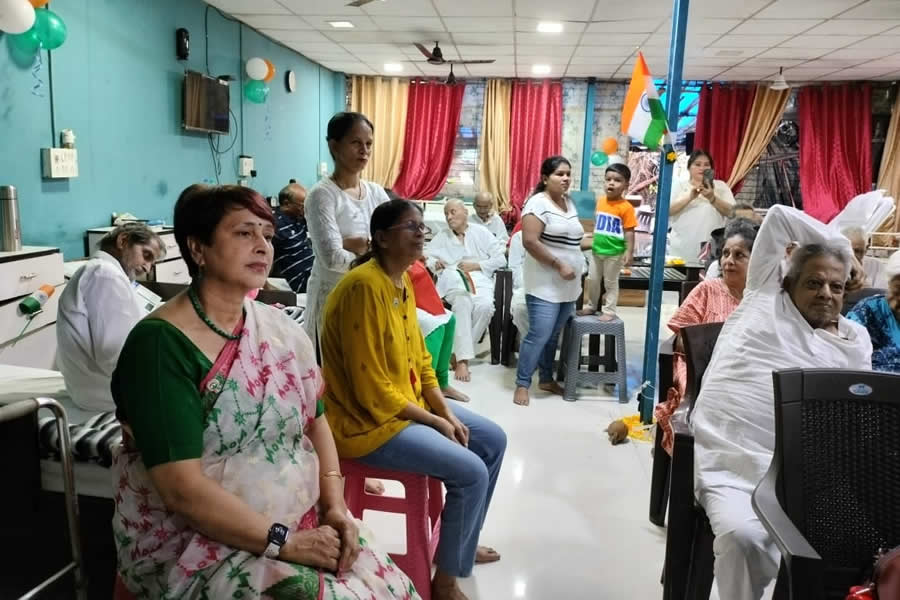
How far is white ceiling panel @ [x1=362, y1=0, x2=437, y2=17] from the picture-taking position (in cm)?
502

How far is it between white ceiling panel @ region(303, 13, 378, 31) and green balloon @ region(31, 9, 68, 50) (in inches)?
99.3

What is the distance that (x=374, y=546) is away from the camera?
142 centimetres

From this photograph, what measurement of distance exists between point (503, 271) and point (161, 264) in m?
2.40

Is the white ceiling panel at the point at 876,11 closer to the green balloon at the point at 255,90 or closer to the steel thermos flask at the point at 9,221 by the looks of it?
the green balloon at the point at 255,90

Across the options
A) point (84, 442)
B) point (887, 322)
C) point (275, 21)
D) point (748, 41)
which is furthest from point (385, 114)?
point (84, 442)

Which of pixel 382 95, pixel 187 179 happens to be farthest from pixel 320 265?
pixel 382 95

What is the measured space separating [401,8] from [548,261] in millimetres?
2624

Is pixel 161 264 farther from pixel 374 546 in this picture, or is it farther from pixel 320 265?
pixel 374 546

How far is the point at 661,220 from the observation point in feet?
11.1

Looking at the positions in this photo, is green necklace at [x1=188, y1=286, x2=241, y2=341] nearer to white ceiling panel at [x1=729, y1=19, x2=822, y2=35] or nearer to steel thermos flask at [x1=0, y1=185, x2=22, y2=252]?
steel thermos flask at [x1=0, y1=185, x2=22, y2=252]

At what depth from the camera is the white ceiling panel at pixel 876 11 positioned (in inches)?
181

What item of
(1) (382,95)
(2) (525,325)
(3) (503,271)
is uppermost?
(1) (382,95)

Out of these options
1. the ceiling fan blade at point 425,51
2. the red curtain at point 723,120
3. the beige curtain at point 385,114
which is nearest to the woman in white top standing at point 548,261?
the ceiling fan blade at point 425,51

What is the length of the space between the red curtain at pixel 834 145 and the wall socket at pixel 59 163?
7844 mm
